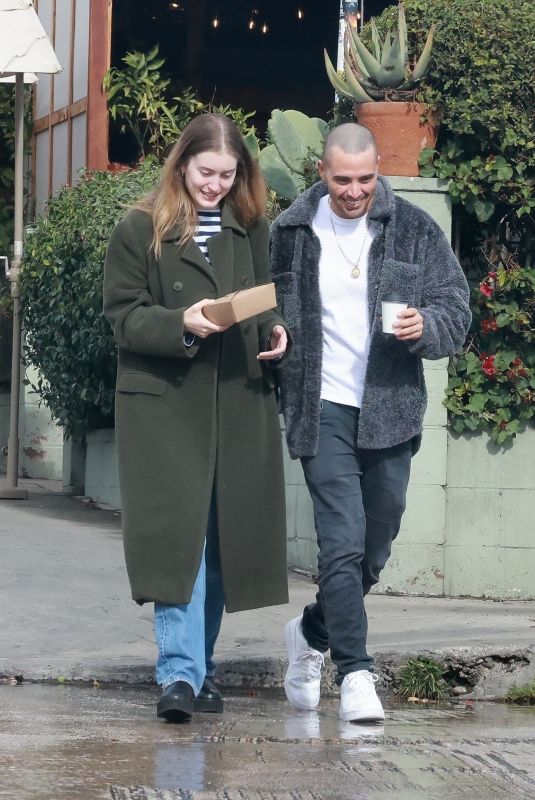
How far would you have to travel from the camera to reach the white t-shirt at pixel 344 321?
15.4 feet

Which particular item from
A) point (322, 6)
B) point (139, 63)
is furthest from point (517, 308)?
point (322, 6)

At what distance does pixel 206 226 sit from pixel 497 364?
2794 millimetres

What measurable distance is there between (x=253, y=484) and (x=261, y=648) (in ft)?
3.74

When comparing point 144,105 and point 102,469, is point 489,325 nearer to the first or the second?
point 102,469

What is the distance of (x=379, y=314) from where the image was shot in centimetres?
460

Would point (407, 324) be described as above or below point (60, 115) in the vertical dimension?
above

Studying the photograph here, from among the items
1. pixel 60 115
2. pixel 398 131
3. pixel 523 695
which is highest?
pixel 398 131

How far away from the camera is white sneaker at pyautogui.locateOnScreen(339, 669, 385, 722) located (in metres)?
4.50

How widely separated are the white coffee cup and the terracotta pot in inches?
101

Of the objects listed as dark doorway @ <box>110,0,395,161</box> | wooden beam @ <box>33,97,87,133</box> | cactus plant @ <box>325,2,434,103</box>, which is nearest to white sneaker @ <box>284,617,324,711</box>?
cactus plant @ <box>325,2,434,103</box>

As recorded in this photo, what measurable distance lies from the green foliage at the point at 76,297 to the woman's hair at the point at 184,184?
14.3 feet

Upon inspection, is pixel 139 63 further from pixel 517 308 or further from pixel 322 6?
pixel 517 308

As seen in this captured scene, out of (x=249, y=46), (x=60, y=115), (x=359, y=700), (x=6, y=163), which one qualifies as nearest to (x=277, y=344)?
(x=359, y=700)

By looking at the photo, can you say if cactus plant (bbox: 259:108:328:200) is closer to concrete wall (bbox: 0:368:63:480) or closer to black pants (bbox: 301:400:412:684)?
black pants (bbox: 301:400:412:684)
